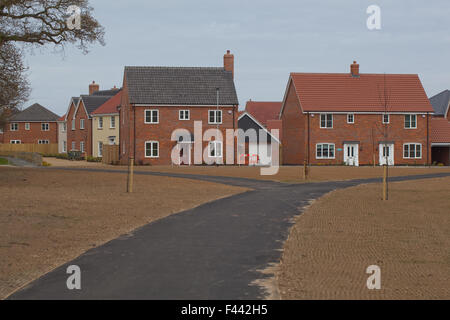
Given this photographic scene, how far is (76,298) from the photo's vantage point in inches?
316

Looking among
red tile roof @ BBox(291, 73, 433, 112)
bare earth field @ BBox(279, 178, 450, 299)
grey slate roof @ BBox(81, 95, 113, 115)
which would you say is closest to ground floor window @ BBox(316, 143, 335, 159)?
red tile roof @ BBox(291, 73, 433, 112)

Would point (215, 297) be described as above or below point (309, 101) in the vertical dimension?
below

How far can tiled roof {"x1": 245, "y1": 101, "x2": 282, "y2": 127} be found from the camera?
316ft

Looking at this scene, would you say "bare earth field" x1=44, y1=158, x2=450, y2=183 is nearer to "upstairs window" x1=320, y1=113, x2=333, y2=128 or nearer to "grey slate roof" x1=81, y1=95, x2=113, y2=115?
"upstairs window" x1=320, y1=113, x2=333, y2=128

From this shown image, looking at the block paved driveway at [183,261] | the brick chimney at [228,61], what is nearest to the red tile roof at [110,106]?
the brick chimney at [228,61]

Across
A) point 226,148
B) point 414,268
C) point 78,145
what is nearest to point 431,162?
point 226,148

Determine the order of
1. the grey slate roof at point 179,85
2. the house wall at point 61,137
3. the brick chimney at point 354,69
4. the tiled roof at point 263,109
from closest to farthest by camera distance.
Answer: the grey slate roof at point 179,85
the brick chimney at point 354,69
the house wall at point 61,137
the tiled roof at point 263,109

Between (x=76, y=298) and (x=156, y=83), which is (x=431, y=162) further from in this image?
(x=76, y=298)

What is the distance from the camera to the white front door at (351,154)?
60.9 metres

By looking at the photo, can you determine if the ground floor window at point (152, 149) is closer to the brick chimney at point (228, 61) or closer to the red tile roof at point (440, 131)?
Answer: the brick chimney at point (228, 61)

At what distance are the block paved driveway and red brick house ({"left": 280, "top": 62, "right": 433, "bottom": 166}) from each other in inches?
1731

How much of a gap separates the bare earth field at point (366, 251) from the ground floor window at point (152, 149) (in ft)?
127

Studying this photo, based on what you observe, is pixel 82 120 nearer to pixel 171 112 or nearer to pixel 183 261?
pixel 171 112
